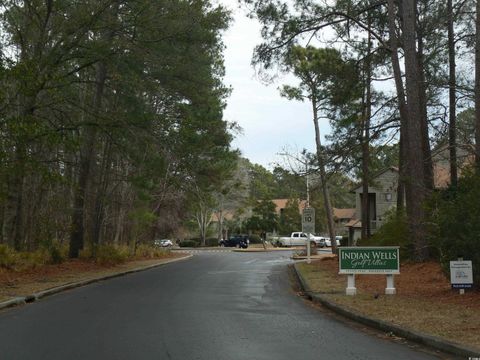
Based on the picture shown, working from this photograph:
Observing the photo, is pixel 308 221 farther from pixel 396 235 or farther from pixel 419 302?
pixel 419 302

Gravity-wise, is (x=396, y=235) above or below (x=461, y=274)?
above

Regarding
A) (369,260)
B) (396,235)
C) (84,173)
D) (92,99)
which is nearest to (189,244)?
(84,173)

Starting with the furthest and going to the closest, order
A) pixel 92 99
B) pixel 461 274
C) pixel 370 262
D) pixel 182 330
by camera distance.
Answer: pixel 92 99 < pixel 370 262 < pixel 461 274 < pixel 182 330

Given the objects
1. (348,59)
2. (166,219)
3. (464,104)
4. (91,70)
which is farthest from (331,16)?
(166,219)

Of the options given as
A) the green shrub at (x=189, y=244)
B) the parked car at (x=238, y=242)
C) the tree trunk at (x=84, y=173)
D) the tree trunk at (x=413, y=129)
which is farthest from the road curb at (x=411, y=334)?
the green shrub at (x=189, y=244)

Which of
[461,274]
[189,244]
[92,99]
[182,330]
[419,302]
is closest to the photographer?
[182,330]

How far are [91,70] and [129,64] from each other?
16.0 ft

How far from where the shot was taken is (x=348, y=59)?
78.6 ft

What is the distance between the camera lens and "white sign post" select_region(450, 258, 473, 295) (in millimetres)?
12945

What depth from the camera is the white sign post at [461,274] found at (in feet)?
42.5

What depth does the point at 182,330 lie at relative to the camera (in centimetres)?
995

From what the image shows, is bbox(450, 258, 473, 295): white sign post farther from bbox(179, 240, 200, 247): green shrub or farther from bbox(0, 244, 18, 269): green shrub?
bbox(179, 240, 200, 247): green shrub

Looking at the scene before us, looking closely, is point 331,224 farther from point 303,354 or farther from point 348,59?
point 303,354

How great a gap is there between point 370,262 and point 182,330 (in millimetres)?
6396
